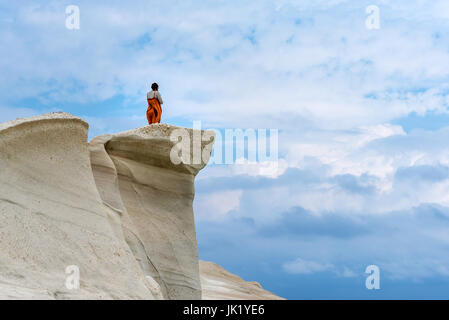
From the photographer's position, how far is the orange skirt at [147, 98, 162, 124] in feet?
50.3

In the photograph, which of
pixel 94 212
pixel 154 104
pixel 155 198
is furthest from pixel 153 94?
pixel 94 212

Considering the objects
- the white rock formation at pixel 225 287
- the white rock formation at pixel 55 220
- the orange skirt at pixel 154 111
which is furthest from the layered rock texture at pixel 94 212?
the white rock formation at pixel 225 287

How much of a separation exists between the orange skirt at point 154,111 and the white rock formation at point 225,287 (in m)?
6.83

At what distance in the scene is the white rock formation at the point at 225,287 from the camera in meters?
21.4

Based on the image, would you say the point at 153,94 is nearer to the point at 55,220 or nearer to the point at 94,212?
the point at 94,212

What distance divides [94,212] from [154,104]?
4.20m

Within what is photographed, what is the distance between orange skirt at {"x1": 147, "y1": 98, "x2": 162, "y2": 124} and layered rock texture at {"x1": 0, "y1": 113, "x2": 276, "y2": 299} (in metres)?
1.12

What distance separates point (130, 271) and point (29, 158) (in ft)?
8.39

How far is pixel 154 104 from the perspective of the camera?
15.3 m

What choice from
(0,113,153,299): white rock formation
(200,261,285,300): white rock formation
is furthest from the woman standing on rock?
(200,261,285,300): white rock formation
